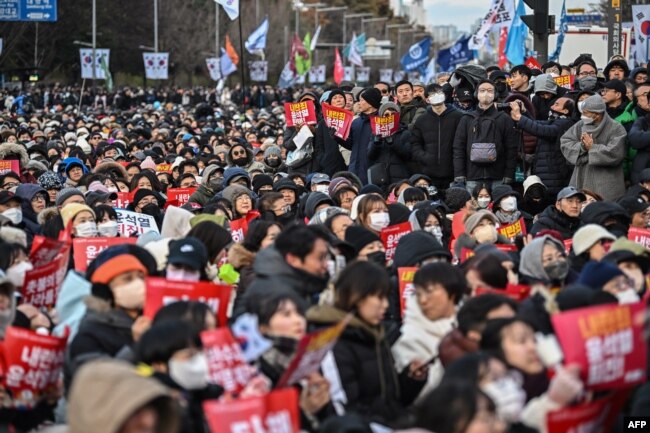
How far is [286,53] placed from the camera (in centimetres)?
9588

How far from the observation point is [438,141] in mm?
15984

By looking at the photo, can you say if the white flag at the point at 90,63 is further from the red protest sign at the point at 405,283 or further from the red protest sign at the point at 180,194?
the red protest sign at the point at 405,283

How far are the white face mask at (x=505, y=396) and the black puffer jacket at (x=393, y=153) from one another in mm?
10240

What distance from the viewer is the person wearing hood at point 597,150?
13906 millimetres

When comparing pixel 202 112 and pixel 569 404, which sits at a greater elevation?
pixel 569 404

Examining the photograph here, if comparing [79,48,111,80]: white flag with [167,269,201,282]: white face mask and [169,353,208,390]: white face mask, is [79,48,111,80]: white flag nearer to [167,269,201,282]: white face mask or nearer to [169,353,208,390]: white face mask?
[167,269,201,282]: white face mask

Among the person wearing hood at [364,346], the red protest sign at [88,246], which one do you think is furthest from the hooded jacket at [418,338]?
the red protest sign at [88,246]

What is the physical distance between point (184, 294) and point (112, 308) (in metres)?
0.43

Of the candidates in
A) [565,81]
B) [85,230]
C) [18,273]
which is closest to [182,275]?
[18,273]

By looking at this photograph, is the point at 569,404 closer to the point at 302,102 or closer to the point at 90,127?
the point at 302,102

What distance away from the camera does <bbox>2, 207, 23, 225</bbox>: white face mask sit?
40.5ft

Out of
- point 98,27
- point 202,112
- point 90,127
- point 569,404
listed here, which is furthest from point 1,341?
Result: point 98,27

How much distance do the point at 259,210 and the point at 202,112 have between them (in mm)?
30518

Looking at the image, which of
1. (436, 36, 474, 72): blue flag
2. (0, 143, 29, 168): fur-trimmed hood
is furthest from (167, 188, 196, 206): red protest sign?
(436, 36, 474, 72): blue flag
